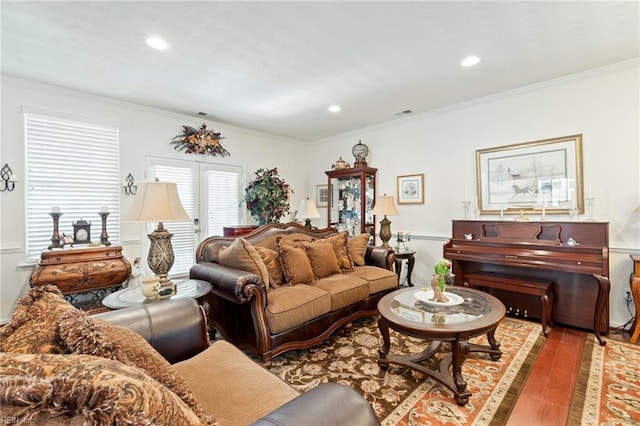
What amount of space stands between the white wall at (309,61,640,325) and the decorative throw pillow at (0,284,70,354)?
4.08 m

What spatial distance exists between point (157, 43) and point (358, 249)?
9.46ft

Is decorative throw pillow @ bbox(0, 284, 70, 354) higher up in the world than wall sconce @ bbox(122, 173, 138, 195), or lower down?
lower down

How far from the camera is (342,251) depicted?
11.0ft

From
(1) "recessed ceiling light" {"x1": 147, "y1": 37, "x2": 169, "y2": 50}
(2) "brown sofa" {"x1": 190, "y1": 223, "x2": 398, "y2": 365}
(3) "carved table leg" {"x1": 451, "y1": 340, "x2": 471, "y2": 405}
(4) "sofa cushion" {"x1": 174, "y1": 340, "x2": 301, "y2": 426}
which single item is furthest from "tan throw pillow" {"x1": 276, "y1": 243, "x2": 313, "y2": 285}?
(1) "recessed ceiling light" {"x1": 147, "y1": 37, "x2": 169, "y2": 50}

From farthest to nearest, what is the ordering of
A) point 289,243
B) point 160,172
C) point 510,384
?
point 160,172 < point 289,243 < point 510,384

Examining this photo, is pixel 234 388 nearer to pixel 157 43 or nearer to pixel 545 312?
pixel 157 43

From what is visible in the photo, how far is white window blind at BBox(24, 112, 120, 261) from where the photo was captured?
320cm

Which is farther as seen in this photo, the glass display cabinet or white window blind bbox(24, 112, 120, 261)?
the glass display cabinet

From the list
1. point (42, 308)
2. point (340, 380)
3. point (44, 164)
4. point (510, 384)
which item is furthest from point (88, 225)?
point (510, 384)

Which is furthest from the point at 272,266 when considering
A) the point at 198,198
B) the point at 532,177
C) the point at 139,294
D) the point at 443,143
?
the point at 532,177

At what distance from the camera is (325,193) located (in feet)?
18.6

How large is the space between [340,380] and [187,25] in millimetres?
2900

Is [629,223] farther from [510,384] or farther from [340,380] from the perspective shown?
[340,380]

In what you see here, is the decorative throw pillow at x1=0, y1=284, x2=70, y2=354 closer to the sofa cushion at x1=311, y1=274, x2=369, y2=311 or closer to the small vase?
the sofa cushion at x1=311, y1=274, x2=369, y2=311
